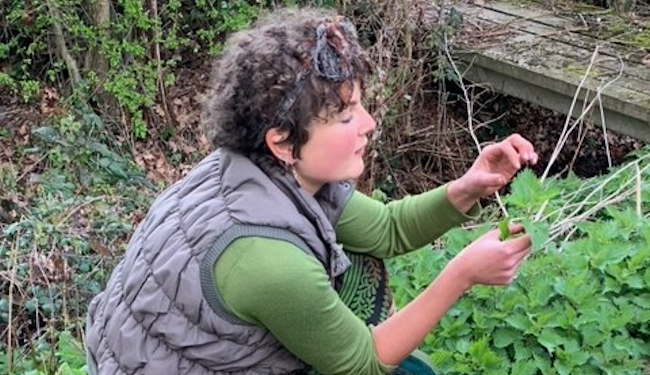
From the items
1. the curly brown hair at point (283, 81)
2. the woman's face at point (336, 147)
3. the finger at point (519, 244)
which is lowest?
the finger at point (519, 244)

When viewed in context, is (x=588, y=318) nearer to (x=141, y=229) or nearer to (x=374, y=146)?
(x=141, y=229)

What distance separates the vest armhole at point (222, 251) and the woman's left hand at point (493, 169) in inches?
27.2

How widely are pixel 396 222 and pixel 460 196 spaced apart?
247 millimetres

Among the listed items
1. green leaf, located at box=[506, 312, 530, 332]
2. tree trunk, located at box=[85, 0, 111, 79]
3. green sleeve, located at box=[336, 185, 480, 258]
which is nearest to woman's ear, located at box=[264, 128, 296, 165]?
green sleeve, located at box=[336, 185, 480, 258]

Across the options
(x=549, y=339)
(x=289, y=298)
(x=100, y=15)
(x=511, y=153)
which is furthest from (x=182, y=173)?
(x=289, y=298)

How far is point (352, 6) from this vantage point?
6.63 m

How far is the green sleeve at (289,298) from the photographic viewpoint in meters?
2.16

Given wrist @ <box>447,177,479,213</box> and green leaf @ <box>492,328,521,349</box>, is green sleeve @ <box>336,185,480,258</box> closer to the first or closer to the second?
wrist @ <box>447,177,479,213</box>

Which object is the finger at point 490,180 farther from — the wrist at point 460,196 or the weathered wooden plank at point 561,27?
the weathered wooden plank at point 561,27

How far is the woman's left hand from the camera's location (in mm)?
2568

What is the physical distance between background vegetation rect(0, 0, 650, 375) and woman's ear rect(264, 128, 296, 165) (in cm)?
78

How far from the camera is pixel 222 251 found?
7.22ft

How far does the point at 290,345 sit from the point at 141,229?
55 centimetres

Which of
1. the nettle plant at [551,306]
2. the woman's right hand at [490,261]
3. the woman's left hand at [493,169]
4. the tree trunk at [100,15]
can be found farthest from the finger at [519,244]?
the tree trunk at [100,15]
